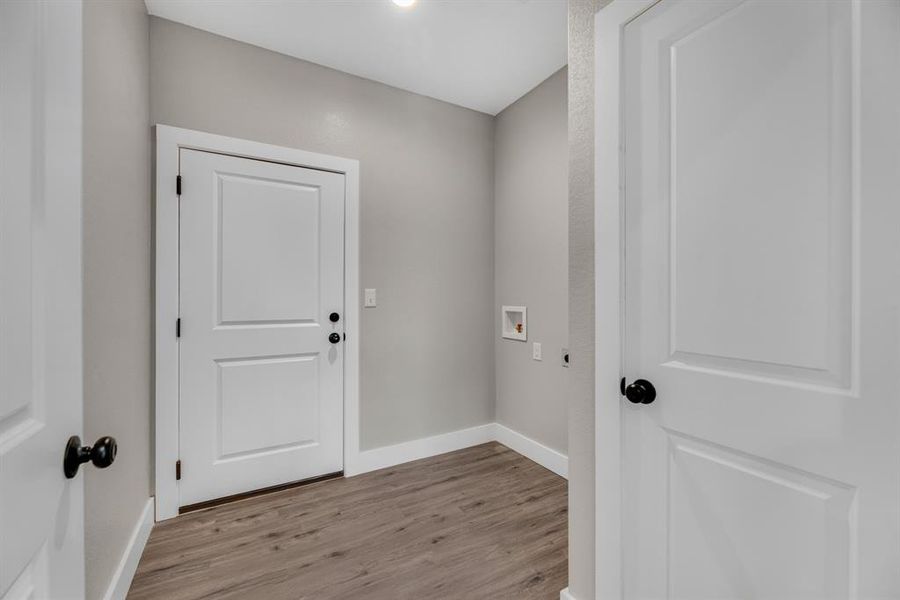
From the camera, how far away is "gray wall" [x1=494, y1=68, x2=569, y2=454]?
2527 mm

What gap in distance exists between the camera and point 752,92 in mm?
936

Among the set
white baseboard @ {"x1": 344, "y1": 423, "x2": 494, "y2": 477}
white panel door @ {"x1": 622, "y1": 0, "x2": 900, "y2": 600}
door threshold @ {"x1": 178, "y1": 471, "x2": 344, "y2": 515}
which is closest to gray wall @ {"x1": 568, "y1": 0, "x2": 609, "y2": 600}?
white panel door @ {"x1": 622, "y1": 0, "x2": 900, "y2": 600}

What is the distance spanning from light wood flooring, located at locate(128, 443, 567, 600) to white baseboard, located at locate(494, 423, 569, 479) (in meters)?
0.10

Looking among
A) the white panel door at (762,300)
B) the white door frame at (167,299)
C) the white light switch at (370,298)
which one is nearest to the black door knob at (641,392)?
the white panel door at (762,300)

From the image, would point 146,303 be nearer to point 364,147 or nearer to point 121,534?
point 121,534

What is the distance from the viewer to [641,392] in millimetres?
1139

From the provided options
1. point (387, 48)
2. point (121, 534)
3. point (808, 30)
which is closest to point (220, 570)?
point (121, 534)

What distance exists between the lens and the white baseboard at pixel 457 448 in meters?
2.55

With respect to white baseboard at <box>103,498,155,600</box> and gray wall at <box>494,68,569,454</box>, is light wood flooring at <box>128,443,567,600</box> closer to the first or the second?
white baseboard at <box>103,498,155,600</box>

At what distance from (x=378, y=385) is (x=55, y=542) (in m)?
2.08

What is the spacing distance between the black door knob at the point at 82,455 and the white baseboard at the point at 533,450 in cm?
236

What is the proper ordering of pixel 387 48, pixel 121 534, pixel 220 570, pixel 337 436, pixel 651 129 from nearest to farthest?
pixel 651 129, pixel 121 534, pixel 220 570, pixel 387 48, pixel 337 436

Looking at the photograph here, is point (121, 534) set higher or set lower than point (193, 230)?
lower

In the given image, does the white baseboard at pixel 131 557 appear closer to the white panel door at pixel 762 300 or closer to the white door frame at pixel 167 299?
the white door frame at pixel 167 299
